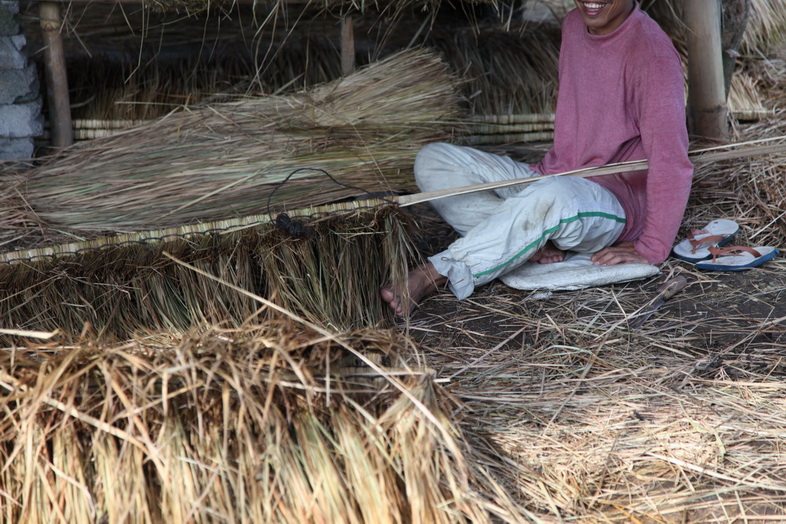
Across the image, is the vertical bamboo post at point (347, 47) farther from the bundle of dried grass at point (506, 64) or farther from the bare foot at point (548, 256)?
the bare foot at point (548, 256)

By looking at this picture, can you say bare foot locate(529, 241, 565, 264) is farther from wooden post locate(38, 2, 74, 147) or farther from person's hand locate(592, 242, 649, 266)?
wooden post locate(38, 2, 74, 147)

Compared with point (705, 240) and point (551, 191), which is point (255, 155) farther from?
point (705, 240)

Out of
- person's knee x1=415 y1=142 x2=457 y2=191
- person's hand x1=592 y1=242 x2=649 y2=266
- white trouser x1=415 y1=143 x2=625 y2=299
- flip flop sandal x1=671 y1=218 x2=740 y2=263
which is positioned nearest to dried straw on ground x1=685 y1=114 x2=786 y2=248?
flip flop sandal x1=671 y1=218 x2=740 y2=263

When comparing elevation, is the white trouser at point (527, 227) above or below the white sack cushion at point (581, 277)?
above

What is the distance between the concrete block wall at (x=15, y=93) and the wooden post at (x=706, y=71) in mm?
2093

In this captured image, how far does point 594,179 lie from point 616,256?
0.74ft

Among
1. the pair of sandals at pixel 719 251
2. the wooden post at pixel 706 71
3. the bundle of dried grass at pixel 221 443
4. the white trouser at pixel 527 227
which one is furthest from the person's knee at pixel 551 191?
the bundle of dried grass at pixel 221 443

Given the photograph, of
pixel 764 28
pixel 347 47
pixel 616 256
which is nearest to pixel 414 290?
pixel 616 256

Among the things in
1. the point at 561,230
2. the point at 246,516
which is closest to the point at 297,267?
the point at 561,230

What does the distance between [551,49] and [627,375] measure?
1909mm

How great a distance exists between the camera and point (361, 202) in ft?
8.17

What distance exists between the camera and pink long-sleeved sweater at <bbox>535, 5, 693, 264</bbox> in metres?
2.46

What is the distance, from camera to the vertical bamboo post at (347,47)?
313cm

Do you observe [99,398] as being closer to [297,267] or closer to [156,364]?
[156,364]
